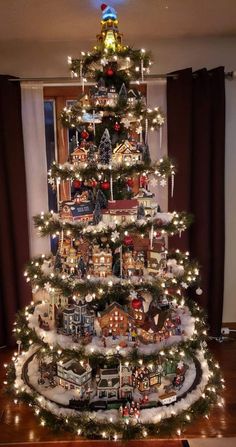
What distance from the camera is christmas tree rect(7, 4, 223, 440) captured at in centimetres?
204

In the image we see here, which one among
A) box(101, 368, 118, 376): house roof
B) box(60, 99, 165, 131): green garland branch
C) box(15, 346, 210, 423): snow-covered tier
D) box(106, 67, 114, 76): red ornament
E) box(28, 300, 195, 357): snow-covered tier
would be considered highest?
box(106, 67, 114, 76): red ornament

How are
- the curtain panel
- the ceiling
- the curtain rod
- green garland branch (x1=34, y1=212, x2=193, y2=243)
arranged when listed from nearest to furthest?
green garland branch (x1=34, y1=212, x2=193, y2=243) → the ceiling → the curtain rod → the curtain panel

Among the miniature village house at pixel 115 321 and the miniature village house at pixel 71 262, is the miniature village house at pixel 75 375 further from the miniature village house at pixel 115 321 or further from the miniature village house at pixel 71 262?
the miniature village house at pixel 71 262

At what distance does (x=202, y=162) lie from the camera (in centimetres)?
309

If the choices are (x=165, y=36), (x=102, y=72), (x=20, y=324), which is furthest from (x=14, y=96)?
(x=20, y=324)

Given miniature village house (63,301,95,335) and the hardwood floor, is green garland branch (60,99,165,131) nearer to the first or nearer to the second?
miniature village house (63,301,95,335)

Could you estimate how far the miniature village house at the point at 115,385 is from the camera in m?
2.14

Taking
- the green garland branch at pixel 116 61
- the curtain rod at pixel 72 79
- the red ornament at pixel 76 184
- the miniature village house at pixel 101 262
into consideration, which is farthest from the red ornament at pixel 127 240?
the curtain rod at pixel 72 79

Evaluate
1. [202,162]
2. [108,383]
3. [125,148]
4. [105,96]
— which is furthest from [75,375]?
[202,162]

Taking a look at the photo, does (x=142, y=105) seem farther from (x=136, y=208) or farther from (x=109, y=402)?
(x=109, y=402)

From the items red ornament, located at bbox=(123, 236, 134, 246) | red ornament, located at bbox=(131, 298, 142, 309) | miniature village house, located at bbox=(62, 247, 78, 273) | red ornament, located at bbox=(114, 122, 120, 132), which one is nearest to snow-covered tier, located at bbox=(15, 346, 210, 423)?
red ornament, located at bbox=(131, 298, 142, 309)

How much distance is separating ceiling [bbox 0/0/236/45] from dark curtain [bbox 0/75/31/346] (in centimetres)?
44

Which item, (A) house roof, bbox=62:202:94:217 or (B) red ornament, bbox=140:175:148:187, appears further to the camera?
(B) red ornament, bbox=140:175:148:187

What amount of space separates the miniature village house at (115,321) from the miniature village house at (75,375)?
0.80 ft
